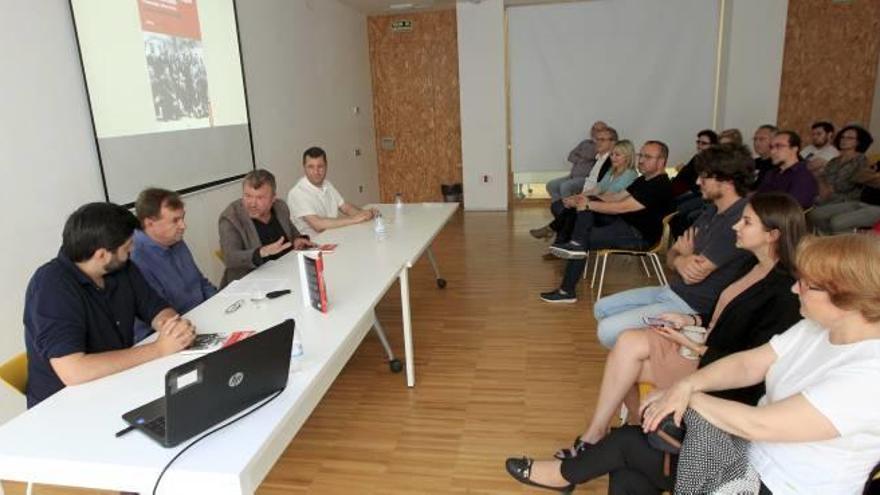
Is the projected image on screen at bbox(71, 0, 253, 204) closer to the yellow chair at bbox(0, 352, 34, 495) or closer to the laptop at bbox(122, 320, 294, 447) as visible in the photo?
the yellow chair at bbox(0, 352, 34, 495)

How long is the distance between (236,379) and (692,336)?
1680mm

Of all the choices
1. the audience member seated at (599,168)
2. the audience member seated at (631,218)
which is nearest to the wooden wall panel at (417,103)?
the audience member seated at (599,168)

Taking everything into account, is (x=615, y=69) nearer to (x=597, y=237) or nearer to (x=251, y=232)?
(x=597, y=237)

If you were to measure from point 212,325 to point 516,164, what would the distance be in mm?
6360

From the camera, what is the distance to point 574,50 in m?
7.39

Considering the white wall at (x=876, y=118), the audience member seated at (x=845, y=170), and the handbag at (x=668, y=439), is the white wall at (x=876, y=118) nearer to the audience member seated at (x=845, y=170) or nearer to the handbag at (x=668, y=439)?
the audience member seated at (x=845, y=170)

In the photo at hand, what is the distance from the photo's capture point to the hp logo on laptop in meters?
1.33

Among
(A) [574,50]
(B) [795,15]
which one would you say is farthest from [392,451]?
(B) [795,15]

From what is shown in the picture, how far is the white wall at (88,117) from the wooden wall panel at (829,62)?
563cm

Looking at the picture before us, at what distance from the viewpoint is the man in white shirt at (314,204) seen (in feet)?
12.4

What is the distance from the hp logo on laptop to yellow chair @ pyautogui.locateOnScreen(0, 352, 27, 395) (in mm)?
946

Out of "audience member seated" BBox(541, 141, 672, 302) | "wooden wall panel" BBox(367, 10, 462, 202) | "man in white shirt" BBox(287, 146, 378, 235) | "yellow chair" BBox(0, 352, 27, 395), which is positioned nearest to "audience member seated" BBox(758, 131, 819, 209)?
"audience member seated" BBox(541, 141, 672, 302)

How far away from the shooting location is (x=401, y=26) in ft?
25.5

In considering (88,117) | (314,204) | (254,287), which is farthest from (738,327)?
(88,117)
